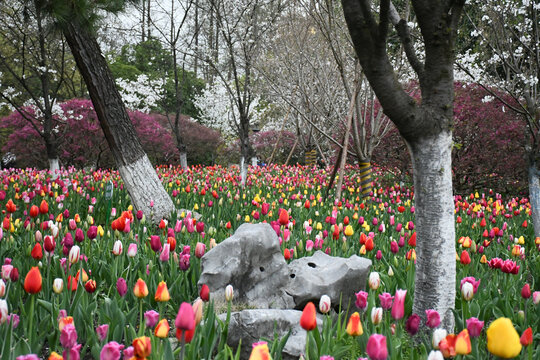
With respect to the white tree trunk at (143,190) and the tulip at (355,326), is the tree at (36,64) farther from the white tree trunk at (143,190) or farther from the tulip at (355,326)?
the tulip at (355,326)

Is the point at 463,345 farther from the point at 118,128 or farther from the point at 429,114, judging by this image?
the point at 118,128

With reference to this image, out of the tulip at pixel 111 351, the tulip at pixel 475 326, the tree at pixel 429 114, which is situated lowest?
the tulip at pixel 475 326

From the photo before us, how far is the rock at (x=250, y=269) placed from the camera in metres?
2.43

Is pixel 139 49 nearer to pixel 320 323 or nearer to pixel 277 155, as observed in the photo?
pixel 277 155

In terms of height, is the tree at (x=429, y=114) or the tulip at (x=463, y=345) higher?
the tree at (x=429, y=114)

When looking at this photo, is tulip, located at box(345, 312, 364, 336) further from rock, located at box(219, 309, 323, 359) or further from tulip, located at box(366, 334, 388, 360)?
rock, located at box(219, 309, 323, 359)

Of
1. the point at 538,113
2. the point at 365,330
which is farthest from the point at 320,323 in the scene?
the point at 538,113

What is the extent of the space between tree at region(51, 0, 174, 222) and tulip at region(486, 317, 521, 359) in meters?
4.03

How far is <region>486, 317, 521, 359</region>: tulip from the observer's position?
1.23 metres

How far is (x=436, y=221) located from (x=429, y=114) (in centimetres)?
53

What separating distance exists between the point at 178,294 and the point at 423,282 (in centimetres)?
136

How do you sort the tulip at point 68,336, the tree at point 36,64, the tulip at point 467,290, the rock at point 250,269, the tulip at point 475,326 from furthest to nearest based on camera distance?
the tree at point 36,64
the rock at point 250,269
the tulip at point 467,290
the tulip at point 475,326
the tulip at point 68,336

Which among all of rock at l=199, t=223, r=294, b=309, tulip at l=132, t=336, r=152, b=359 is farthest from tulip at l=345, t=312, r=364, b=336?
rock at l=199, t=223, r=294, b=309

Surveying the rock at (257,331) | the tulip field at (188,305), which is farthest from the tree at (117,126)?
the rock at (257,331)
